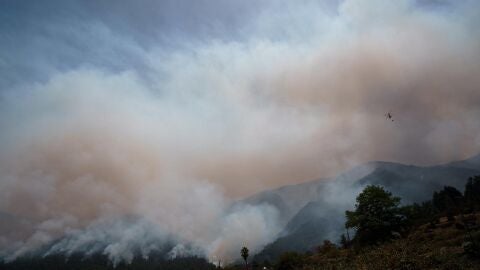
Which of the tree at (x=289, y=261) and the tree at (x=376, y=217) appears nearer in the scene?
the tree at (x=376, y=217)

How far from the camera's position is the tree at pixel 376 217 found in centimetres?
6531

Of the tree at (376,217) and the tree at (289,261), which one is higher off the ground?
the tree at (376,217)

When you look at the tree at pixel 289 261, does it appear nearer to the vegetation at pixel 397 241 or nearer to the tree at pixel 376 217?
the vegetation at pixel 397 241

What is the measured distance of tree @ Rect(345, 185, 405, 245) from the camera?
65312 mm

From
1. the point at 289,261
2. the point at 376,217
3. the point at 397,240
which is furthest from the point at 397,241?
the point at 289,261

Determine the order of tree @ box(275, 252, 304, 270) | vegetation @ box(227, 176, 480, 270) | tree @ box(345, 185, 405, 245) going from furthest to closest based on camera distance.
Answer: tree @ box(275, 252, 304, 270) < tree @ box(345, 185, 405, 245) < vegetation @ box(227, 176, 480, 270)

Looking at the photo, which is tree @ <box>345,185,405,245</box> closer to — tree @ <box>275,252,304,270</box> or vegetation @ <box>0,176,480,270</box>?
vegetation @ <box>0,176,480,270</box>

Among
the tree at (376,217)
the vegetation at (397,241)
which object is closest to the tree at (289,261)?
the vegetation at (397,241)

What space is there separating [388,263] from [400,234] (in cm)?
3041

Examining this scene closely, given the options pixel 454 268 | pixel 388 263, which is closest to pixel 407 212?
pixel 388 263

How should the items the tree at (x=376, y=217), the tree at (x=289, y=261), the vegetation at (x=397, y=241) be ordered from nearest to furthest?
1. the vegetation at (x=397, y=241)
2. the tree at (x=376, y=217)
3. the tree at (x=289, y=261)

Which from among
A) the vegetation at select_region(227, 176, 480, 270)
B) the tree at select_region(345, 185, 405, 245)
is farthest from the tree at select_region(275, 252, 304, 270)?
the tree at select_region(345, 185, 405, 245)

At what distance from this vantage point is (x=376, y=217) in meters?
66.6

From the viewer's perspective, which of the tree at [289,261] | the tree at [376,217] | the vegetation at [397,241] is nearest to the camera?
the vegetation at [397,241]
